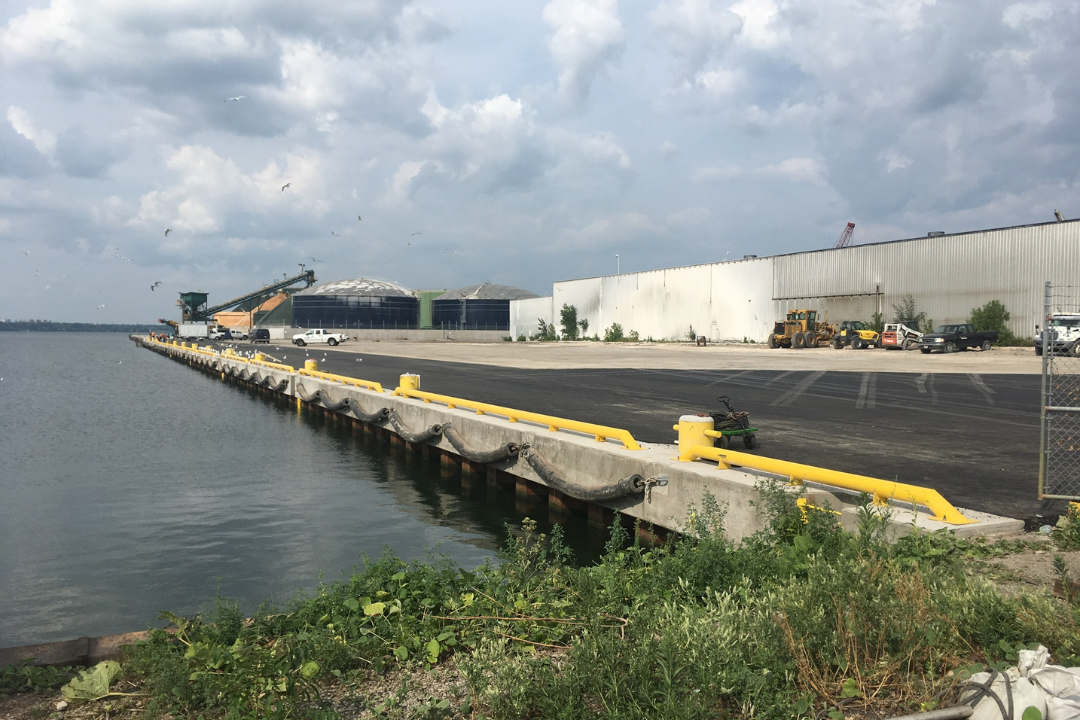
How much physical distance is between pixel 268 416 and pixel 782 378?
1924cm

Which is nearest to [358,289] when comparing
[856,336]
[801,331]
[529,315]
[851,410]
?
[529,315]

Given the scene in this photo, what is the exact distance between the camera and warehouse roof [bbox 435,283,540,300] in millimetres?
129000

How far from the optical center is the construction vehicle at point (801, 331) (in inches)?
2087

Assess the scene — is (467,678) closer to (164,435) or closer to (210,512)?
(210,512)

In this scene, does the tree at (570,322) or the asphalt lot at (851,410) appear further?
the tree at (570,322)

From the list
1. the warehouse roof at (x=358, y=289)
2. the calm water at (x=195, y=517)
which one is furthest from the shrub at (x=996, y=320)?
the warehouse roof at (x=358, y=289)

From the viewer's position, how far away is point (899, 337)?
4900 cm

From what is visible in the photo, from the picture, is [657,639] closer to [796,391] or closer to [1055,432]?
[1055,432]

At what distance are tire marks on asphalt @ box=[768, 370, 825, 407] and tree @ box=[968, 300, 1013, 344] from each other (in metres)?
22.0

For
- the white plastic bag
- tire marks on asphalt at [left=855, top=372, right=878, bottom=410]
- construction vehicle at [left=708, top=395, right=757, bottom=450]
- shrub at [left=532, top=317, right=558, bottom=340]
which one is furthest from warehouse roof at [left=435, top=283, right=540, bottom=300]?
the white plastic bag

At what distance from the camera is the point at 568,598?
19.7ft

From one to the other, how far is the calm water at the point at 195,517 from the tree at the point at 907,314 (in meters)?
41.5

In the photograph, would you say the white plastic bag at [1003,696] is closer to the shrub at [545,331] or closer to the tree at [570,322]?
the tree at [570,322]

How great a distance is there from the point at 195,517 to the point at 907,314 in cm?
4974
